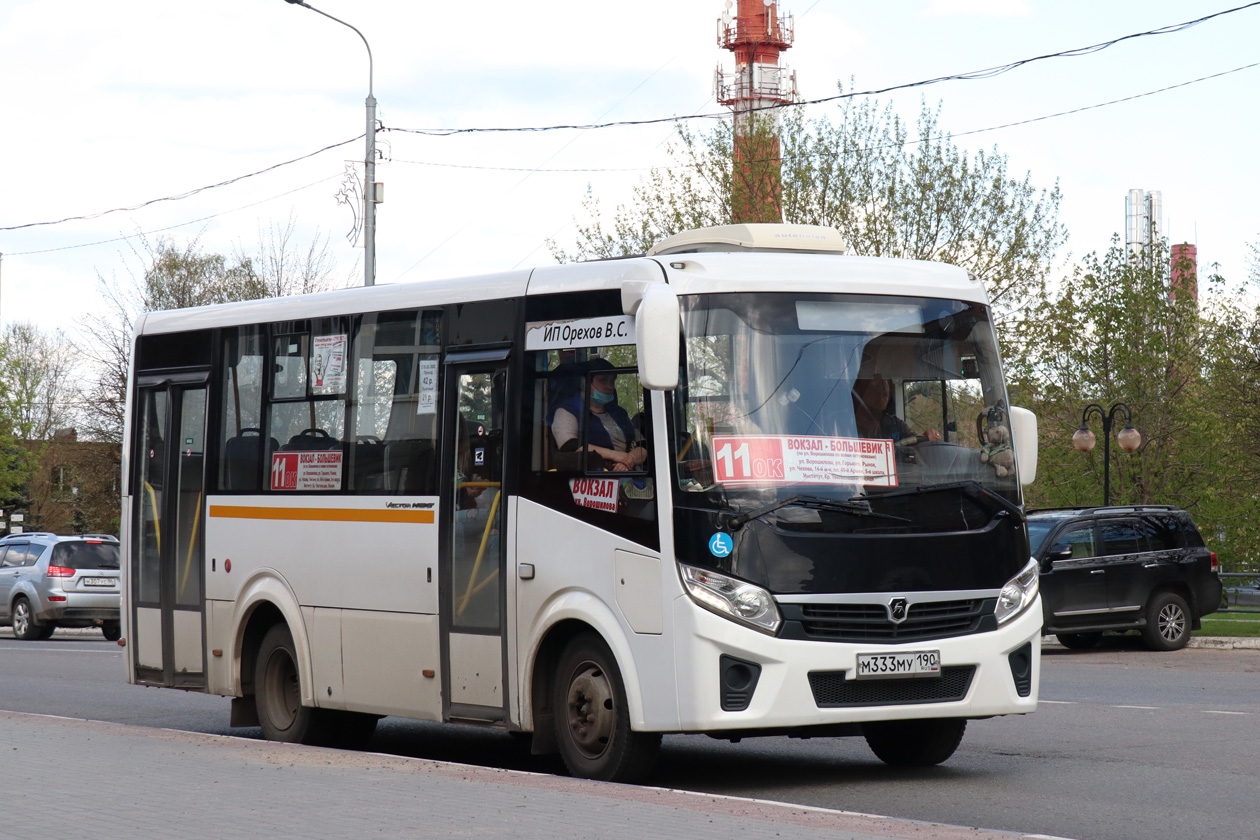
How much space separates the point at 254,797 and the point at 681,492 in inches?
101

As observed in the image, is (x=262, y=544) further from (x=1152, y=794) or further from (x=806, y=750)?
(x=1152, y=794)

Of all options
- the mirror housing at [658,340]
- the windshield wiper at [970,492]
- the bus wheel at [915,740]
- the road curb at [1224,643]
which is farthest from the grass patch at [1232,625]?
the mirror housing at [658,340]

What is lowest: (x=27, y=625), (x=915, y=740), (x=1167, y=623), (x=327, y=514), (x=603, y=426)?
(x=27, y=625)

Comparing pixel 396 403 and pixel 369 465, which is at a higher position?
pixel 396 403

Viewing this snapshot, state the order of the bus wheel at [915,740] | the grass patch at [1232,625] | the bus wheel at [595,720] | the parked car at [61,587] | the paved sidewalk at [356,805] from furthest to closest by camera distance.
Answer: the parked car at [61,587] < the grass patch at [1232,625] < the bus wheel at [915,740] < the bus wheel at [595,720] < the paved sidewalk at [356,805]

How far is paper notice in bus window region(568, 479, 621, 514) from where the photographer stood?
30.0 feet

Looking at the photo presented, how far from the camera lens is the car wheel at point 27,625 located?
1137 inches

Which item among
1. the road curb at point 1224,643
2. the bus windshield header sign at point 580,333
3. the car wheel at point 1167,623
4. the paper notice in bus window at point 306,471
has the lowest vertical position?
the road curb at point 1224,643

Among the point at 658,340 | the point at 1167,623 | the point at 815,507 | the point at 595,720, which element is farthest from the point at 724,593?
the point at 1167,623

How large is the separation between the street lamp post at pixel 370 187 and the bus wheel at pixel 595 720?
18369 millimetres

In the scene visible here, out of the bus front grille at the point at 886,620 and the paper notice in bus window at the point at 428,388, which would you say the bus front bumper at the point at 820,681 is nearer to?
the bus front grille at the point at 886,620

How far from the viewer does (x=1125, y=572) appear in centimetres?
2188

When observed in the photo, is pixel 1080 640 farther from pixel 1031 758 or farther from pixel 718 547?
pixel 718 547

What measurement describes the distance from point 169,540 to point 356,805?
549cm
